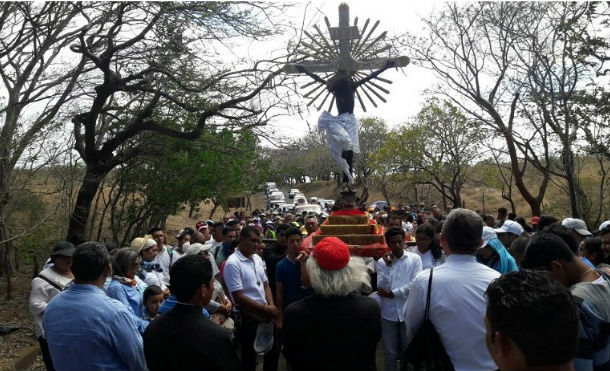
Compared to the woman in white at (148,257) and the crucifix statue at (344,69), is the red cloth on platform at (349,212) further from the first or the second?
the woman in white at (148,257)

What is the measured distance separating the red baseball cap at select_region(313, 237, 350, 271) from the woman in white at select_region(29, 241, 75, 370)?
9.25 feet

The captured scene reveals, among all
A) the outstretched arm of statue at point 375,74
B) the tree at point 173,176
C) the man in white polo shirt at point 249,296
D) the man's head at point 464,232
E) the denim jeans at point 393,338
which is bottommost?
the denim jeans at point 393,338

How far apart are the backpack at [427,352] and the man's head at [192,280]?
1.17 meters

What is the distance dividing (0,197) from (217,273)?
16.5ft

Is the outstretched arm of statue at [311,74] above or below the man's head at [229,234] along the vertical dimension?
above

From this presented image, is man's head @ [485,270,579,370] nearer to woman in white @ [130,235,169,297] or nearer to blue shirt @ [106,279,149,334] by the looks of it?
blue shirt @ [106,279,149,334]

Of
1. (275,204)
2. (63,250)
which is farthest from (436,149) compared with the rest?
(63,250)

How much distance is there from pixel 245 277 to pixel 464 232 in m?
2.44

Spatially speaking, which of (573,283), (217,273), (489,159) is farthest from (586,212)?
(573,283)

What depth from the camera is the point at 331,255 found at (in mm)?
2887

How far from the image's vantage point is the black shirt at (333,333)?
8.91 ft

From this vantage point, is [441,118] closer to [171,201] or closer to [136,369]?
[171,201]

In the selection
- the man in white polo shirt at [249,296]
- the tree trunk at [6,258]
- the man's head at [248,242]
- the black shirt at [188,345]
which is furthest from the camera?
the tree trunk at [6,258]

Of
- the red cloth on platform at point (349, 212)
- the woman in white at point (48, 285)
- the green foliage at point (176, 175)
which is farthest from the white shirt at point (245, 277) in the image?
the green foliage at point (176, 175)
